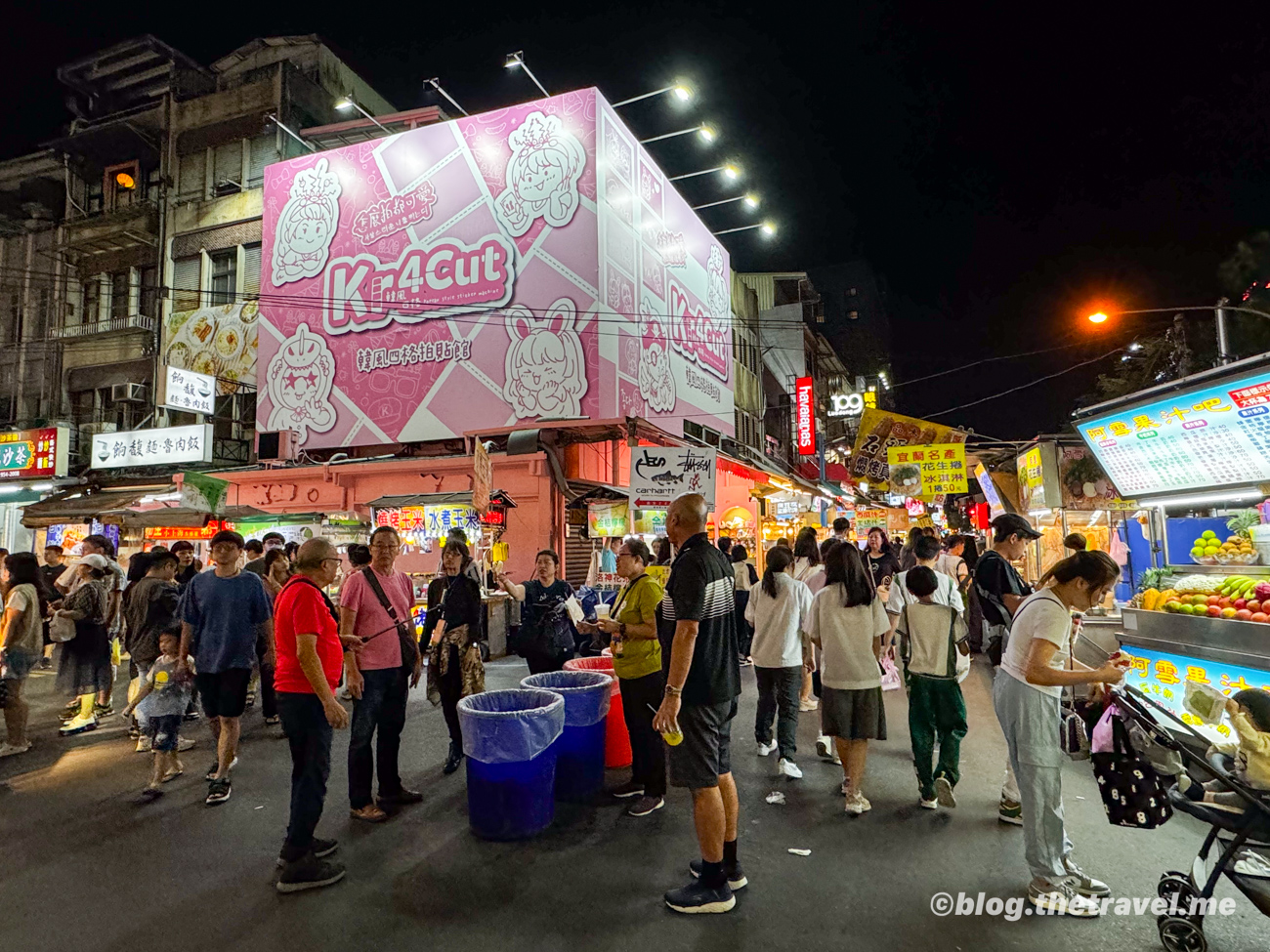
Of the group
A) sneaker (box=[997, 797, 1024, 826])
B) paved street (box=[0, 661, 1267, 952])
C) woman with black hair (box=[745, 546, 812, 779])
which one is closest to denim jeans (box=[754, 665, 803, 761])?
woman with black hair (box=[745, 546, 812, 779])

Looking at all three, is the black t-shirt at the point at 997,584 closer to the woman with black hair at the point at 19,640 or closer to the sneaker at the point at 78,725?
the woman with black hair at the point at 19,640

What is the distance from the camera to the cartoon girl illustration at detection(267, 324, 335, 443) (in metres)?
17.8

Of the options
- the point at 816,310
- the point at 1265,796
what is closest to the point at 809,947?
the point at 1265,796

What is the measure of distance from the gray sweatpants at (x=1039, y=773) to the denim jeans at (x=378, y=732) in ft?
13.7

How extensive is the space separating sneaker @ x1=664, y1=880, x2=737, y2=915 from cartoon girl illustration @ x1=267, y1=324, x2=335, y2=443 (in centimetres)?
1605

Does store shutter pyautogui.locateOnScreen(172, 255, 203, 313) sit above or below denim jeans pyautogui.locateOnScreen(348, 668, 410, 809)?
above

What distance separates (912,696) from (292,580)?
440 centimetres

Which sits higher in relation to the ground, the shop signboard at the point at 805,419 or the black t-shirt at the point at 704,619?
the shop signboard at the point at 805,419

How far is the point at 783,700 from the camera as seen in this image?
6230 mm

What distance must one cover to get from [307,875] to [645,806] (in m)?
2.25

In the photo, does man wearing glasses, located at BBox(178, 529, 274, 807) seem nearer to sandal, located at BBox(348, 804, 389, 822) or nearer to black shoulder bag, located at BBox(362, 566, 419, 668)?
black shoulder bag, located at BBox(362, 566, 419, 668)

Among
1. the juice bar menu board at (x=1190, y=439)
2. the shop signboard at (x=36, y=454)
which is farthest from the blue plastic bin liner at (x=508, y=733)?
the shop signboard at (x=36, y=454)

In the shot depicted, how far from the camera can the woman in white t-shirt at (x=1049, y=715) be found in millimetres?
3779

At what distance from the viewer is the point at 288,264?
1880 cm
